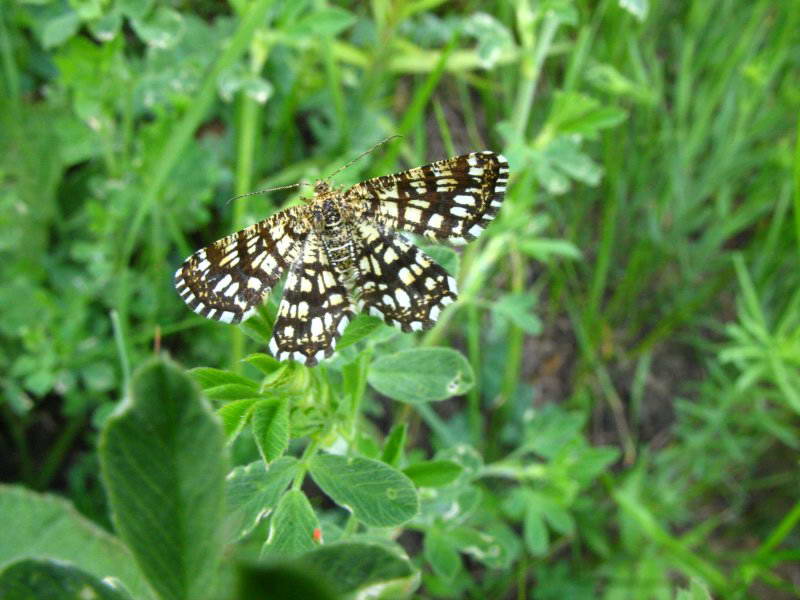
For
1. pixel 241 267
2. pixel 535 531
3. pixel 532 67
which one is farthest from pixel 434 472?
pixel 532 67

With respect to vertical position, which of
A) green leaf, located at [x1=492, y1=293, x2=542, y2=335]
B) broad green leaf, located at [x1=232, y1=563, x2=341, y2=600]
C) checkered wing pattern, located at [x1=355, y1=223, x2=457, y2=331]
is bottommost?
green leaf, located at [x1=492, y1=293, x2=542, y2=335]

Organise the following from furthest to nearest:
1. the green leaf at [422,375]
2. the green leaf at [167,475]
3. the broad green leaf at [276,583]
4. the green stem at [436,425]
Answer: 1. the green stem at [436,425]
2. the green leaf at [422,375]
3. the green leaf at [167,475]
4. the broad green leaf at [276,583]

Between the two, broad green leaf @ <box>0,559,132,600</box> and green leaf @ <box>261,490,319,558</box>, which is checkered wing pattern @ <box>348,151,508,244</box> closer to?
green leaf @ <box>261,490,319,558</box>

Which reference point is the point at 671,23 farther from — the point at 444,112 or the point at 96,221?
the point at 96,221

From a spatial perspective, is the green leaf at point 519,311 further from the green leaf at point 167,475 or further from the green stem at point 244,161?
the green leaf at point 167,475

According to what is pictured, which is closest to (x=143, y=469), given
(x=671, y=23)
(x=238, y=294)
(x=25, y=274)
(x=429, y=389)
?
(x=238, y=294)

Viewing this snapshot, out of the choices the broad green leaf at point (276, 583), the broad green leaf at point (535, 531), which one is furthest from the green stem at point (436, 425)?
the broad green leaf at point (276, 583)

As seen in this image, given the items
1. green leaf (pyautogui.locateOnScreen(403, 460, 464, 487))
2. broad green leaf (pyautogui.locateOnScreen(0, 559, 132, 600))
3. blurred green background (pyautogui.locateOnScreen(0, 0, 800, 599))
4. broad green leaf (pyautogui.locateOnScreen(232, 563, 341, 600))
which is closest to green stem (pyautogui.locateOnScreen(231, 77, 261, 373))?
blurred green background (pyautogui.locateOnScreen(0, 0, 800, 599))
